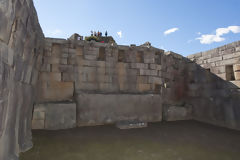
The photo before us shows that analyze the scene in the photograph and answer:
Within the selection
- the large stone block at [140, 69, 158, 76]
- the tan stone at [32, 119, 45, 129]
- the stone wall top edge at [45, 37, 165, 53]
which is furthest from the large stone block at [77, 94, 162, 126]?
the stone wall top edge at [45, 37, 165, 53]

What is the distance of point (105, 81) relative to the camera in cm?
546

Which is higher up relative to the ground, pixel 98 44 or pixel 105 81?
pixel 98 44

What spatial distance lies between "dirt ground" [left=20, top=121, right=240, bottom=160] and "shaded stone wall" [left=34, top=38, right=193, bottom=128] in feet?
2.52

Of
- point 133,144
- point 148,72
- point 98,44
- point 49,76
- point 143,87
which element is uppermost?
point 98,44

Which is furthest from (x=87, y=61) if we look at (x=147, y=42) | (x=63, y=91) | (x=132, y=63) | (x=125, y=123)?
(x=147, y=42)

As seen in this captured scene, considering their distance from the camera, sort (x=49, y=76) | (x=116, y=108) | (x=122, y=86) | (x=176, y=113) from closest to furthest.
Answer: (x=49, y=76), (x=116, y=108), (x=122, y=86), (x=176, y=113)

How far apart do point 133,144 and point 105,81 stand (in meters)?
2.59

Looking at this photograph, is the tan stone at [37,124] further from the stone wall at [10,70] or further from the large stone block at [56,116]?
the stone wall at [10,70]

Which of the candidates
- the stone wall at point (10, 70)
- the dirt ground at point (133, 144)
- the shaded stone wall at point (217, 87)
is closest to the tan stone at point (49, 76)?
the dirt ground at point (133, 144)

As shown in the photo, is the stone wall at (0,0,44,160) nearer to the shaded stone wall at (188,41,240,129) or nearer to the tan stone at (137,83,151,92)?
the tan stone at (137,83,151,92)

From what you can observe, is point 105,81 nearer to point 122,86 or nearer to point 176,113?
point 122,86

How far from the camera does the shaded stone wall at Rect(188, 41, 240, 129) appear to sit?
5168 millimetres

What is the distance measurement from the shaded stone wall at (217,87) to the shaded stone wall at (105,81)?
743mm

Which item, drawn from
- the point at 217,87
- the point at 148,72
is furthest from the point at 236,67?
the point at 148,72
